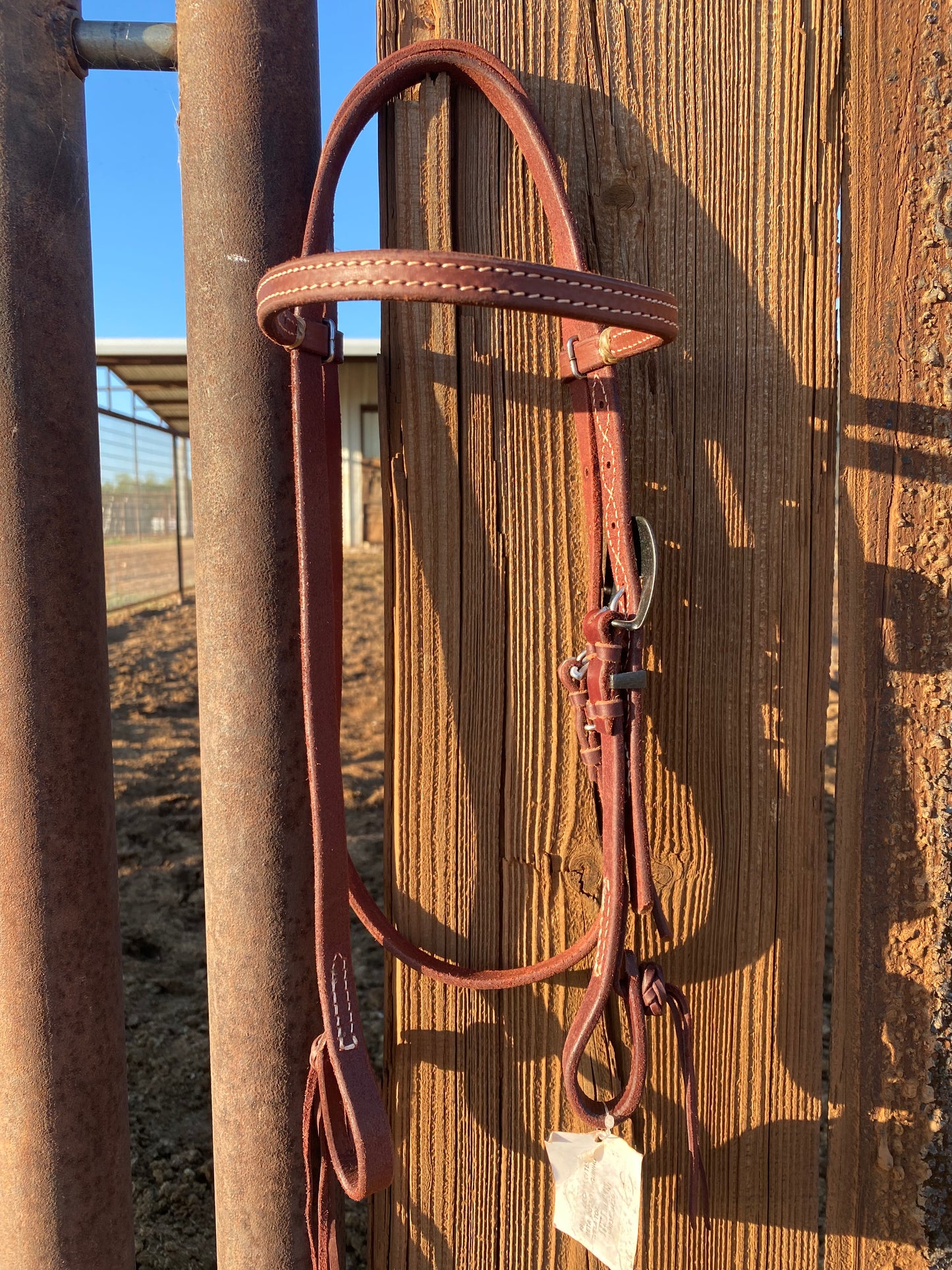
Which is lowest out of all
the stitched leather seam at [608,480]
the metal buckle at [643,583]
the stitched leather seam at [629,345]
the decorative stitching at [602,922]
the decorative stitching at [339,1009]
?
the decorative stitching at [339,1009]

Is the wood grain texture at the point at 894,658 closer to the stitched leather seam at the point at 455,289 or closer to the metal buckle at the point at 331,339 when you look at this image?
the stitched leather seam at the point at 455,289

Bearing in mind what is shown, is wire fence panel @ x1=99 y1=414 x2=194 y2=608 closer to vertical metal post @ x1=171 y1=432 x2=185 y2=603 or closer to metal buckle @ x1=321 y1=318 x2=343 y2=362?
vertical metal post @ x1=171 y1=432 x2=185 y2=603

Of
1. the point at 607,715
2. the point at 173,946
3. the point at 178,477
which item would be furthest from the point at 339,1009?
the point at 178,477

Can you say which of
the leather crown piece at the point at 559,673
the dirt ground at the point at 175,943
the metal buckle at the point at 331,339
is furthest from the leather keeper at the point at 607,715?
the dirt ground at the point at 175,943

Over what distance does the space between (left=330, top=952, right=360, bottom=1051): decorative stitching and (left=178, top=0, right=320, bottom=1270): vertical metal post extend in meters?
0.12

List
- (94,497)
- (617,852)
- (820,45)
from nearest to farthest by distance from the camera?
(617,852), (820,45), (94,497)

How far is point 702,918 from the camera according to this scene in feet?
3.70

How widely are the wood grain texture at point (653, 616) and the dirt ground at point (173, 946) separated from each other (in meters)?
1.06

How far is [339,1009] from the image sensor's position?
96cm

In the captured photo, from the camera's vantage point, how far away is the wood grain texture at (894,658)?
1.06 m

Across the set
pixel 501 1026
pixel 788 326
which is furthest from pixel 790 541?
pixel 501 1026

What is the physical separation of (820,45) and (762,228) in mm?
236

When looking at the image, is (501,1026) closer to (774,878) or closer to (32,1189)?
(774,878)

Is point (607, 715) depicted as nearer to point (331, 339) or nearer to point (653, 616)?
point (653, 616)
